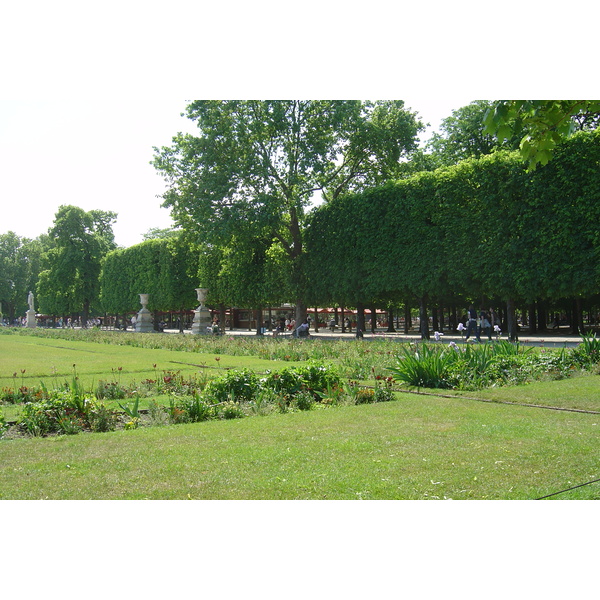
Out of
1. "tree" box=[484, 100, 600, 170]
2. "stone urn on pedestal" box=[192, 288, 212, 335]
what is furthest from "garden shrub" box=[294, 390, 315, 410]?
"stone urn on pedestal" box=[192, 288, 212, 335]

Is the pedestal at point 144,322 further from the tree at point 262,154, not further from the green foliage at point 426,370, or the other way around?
the green foliage at point 426,370

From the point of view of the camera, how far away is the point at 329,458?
5133 millimetres

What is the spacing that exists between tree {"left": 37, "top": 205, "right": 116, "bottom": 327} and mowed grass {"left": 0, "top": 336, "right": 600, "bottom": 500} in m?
46.5

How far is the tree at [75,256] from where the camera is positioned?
4966 centimetres

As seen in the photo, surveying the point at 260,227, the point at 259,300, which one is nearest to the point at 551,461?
the point at 260,227

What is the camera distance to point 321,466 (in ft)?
15.9

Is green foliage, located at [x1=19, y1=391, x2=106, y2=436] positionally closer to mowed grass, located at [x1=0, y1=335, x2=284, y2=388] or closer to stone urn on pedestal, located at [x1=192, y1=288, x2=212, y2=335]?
mowed grass, located at [x1=0, y1=335, x2=284, y2=388]

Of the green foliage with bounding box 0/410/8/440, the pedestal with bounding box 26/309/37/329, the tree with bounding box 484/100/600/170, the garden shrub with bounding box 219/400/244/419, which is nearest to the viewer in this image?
the tree with bounding box 484/100/600/170

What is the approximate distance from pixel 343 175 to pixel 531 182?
13.5 m

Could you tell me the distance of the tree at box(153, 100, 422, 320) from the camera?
2878 centimetres

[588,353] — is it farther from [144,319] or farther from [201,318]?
[144,319]

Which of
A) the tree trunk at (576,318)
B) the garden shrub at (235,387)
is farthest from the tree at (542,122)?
the tree trunk at (576,318)

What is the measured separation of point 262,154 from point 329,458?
2608 centimetres

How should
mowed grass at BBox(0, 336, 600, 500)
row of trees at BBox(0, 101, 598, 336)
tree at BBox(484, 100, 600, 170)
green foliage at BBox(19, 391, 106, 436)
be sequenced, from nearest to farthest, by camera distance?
mowed grass at BBox(0, 336, 600, 500) < tree at BBox(484, 100, 600, 170) < green foliage at BBox(19, 391, 106, 436) < row of trees at BBox(0, 101, 598, 336)
